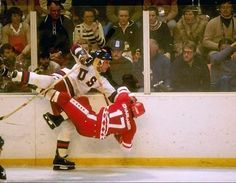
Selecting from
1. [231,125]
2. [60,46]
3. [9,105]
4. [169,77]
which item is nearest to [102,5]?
[60,46]

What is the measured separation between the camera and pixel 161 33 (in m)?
5.85

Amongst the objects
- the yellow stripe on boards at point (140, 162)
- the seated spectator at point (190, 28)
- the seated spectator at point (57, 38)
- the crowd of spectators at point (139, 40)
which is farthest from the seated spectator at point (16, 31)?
the seated spectator at point (190, 28)

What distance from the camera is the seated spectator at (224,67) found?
5.82 m

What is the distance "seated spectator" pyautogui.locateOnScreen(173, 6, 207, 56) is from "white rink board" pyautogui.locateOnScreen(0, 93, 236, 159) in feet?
1.70

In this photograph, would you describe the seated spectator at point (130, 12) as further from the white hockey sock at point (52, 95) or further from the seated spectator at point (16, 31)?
the white hockey sock at point (52, 95)

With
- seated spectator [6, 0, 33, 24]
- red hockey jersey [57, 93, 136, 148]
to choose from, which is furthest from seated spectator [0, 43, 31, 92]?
red hockey jersey [57, 93, 136, 148]

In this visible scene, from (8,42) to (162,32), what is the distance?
1.47m

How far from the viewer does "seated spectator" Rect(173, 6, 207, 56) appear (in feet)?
19.1

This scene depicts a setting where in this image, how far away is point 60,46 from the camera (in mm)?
5871

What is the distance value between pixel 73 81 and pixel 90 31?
0.56 m

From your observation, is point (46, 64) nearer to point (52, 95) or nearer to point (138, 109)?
point (52, 95)

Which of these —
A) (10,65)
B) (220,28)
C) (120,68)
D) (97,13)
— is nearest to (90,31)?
(97,13)

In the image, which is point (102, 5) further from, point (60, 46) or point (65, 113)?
point (65, 113)

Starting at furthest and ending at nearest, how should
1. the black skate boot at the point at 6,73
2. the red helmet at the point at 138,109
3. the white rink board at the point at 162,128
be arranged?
the white rink board at the point at 162,128 < the red helmet at the point at 138,109 < the black skate boot at the point at 6,73
